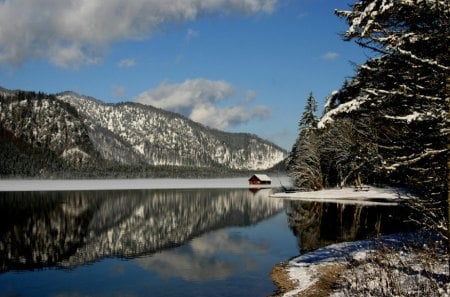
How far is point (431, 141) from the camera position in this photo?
12.0 meters

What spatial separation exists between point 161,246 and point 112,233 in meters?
8.52

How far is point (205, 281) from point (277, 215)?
3256 centimetres

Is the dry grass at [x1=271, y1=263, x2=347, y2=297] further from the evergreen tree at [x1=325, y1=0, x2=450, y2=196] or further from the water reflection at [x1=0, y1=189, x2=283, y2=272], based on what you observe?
the evergreen tree at [x1=325, y1=0, x2=450, y2=196]

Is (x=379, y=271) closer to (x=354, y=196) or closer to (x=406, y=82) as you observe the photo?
(x=406, y=82)

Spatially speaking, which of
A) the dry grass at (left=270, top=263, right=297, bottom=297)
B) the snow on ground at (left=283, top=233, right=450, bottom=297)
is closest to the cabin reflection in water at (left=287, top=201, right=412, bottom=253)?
the snow on ground at (left=283, top=233, right=450, bottom=297)

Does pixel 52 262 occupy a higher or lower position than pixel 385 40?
A: lower

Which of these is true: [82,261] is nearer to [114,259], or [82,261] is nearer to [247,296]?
[114,259]

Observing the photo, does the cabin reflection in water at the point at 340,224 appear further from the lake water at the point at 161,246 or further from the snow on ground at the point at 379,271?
the snow on ground at the point at 379,271

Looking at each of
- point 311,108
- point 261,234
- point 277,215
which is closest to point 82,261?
point 261,234

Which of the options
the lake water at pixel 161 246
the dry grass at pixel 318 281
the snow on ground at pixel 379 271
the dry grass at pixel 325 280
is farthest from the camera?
the lake water at pixel 161 246

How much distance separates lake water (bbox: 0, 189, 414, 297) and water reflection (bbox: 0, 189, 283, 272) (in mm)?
70

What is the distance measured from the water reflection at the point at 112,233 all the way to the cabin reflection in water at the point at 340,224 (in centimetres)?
423

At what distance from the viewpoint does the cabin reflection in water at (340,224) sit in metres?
33.0

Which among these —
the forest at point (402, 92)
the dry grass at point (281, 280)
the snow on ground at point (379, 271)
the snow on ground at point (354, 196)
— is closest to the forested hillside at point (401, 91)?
the forest at point (402, 92)
